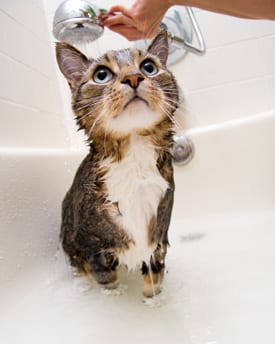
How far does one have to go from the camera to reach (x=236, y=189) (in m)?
1.18

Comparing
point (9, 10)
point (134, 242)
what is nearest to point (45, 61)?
point (9, 10)

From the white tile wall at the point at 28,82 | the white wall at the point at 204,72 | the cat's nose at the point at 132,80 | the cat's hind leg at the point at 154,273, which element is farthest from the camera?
the white wall at the point at 204,72

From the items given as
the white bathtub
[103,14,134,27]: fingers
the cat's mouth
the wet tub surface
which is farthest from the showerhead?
the wet tub surface

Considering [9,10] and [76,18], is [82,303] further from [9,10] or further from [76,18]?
[9,10]

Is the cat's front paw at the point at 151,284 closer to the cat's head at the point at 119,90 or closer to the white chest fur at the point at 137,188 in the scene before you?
the white chest fur at the point at 137,188

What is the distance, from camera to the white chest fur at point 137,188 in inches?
23.7

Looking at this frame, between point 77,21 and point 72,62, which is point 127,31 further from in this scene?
point 72,62

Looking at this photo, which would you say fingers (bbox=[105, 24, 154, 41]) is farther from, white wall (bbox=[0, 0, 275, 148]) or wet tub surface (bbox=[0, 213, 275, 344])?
wet tub surface (bbox=[0, 213, 275, 344])

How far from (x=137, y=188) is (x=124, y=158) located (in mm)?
58

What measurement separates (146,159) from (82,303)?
330 mm

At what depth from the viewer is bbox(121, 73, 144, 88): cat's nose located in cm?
53

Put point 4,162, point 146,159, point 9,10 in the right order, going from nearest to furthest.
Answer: point 146,159 < point 4,162 < point 9,10

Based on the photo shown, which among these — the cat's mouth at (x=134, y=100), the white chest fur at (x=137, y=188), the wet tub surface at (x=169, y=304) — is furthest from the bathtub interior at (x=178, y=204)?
the cat's mouth at (x=134, y=100)

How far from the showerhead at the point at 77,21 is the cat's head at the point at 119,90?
28cm
